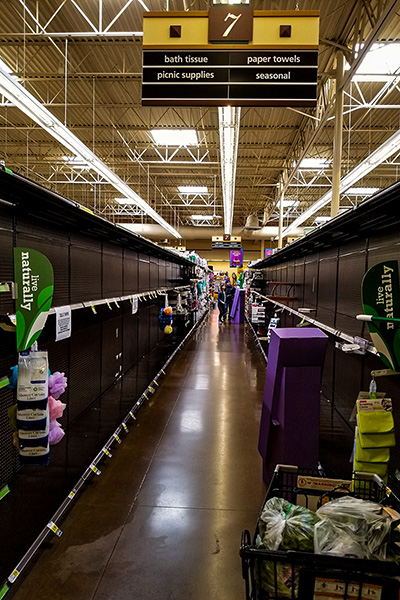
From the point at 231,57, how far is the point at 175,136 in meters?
7.15

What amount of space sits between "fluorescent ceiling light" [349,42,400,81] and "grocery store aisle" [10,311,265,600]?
252 inches

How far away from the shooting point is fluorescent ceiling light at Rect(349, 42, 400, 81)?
22.6 ft

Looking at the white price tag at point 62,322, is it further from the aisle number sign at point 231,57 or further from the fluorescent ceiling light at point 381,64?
the fluorescent ceiling light at point 381,64

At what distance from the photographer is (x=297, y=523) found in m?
1.36

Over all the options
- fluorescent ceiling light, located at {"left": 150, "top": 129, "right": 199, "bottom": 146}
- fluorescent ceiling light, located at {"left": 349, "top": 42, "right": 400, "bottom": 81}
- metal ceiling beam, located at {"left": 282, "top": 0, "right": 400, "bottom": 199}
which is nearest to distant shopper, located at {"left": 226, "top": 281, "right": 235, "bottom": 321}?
metal ceiling beam, located at {"left": 282, "top": 0, "right": 400, "bottom": 199}

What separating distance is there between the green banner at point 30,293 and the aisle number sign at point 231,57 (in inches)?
111

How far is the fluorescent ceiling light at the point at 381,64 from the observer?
689 cm

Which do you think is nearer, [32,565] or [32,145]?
[32,565]

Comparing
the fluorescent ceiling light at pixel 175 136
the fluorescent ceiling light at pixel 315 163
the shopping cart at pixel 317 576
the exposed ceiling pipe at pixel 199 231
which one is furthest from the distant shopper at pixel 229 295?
the shopping cart at pixel 317 576

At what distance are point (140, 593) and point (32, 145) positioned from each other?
1448 cm

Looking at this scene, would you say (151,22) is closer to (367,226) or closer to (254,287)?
(367,226)

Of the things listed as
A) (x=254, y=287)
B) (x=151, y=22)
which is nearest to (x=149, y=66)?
(x=151, y=22)

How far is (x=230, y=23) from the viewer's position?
4000mm

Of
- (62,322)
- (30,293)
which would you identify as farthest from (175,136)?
(30,293)
